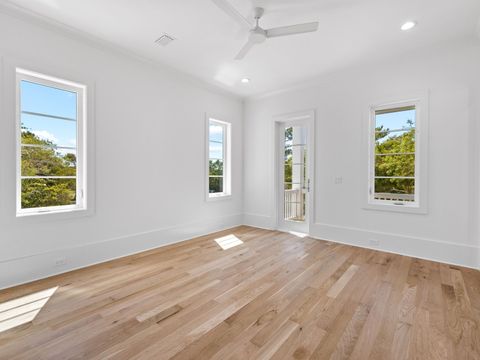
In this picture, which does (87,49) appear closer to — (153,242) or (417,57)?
(153,242)

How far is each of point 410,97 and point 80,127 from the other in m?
4.60

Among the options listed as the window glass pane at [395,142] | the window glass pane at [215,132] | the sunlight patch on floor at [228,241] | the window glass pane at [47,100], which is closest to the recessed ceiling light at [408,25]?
the window glass pane at [395,142]

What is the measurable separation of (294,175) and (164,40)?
331 cm

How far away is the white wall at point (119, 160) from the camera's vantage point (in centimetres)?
258

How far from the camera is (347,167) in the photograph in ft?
13.5

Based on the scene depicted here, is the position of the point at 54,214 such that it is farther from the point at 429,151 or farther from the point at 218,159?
the point at 429,151

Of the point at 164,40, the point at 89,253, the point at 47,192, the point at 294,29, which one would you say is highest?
the point at 164,40

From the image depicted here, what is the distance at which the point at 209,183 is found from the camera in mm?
4895

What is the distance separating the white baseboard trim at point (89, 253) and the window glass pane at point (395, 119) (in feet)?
11.6

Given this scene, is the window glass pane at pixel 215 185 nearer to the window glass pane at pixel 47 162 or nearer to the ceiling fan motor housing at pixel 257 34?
the window glass pane at pixel 47 162

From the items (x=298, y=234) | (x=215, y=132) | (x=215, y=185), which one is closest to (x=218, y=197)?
(x=215, y=185)

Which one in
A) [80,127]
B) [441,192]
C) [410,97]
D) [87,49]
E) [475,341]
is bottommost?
[475,341]

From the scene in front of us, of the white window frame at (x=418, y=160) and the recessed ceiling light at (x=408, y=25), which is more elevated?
the recessed ceiling light at (x=408, y=25)

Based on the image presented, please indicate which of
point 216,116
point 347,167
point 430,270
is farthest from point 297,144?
point 430,270
